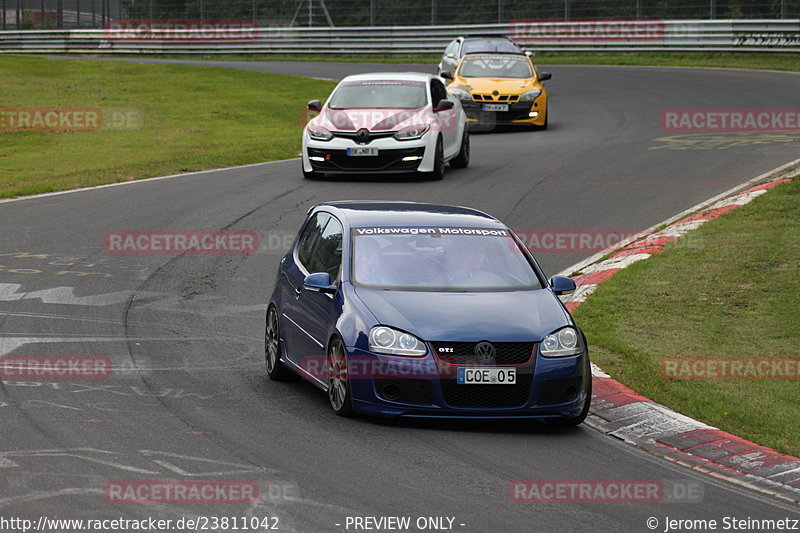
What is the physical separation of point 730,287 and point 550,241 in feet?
11.2

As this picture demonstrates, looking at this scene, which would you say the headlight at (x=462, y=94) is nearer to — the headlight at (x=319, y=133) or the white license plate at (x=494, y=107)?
the white license plate at (x=494, y=107)

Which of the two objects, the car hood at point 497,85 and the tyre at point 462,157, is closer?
the tyre at point 462,157

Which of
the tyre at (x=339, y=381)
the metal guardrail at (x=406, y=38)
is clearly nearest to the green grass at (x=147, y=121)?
the metal guardrail at (x=406, y=38)

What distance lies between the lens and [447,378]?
27.0 feet

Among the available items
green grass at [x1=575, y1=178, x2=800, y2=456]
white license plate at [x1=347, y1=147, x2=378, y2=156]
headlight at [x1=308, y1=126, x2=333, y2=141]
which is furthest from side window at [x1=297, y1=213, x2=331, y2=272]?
headlight at [x1=308, y1=126, x2=333, y2=141]

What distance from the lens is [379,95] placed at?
21109mm

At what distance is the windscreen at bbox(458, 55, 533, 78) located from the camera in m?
27.8

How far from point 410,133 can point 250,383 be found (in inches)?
437

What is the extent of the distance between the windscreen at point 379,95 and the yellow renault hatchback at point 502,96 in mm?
5165

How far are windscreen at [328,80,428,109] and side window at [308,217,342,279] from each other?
11.0 m

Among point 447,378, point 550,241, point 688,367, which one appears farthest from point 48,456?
point 550,241

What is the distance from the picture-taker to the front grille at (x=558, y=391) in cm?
837

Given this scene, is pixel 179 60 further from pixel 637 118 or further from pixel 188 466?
pixel 188 466

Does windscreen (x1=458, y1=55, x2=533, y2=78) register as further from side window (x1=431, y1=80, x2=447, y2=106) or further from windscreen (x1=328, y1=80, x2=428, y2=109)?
windscreen (x1=328, y1=80, x2=428, y2=109)
